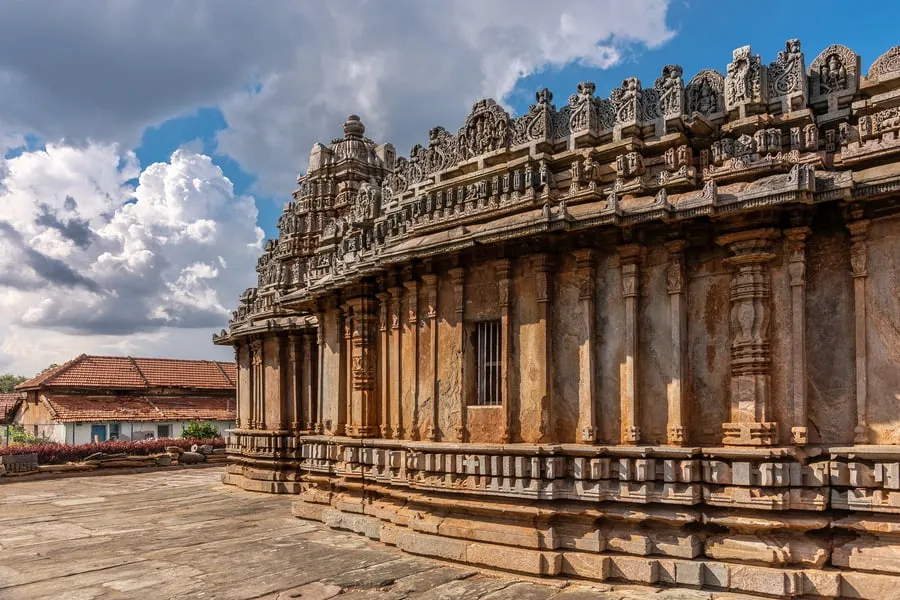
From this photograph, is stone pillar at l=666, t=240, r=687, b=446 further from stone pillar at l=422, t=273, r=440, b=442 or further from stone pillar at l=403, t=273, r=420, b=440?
stone pillar at l=403, t=273, r=420, b=440

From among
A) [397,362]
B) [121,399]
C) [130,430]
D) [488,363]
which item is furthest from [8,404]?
[488,363]

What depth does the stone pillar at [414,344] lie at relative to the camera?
1129 centimetres

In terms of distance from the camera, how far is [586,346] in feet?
31.0

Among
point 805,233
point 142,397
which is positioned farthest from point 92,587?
point 142,397

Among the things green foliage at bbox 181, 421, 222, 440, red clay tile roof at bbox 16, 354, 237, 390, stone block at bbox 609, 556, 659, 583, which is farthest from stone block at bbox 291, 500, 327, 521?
red clay tile roof at bbox 16, 354, 237, 390

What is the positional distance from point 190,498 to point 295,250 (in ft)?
24.0

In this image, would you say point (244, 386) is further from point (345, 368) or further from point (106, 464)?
point (106, 464)

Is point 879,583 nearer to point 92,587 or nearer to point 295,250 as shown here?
point 92,587

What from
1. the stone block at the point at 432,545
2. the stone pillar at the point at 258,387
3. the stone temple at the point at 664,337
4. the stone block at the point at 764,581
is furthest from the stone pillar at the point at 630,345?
the stone pillar at the point at 258,387

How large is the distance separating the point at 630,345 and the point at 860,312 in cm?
261

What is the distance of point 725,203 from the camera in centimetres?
829

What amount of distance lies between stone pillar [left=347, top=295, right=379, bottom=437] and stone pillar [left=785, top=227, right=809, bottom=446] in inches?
288

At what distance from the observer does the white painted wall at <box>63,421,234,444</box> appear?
31.9 metres

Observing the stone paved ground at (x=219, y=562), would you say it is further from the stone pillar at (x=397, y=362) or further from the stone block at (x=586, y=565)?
the stone pillar at (x=397, y=362)
